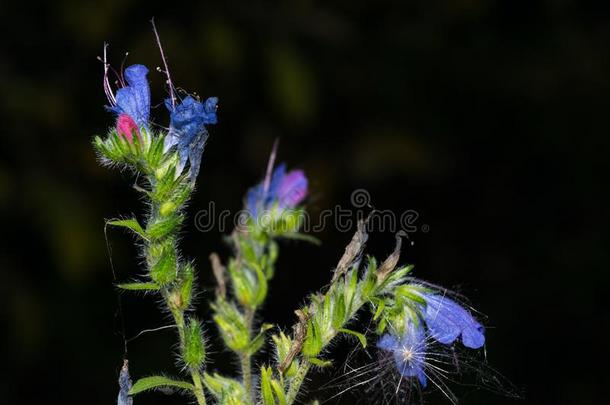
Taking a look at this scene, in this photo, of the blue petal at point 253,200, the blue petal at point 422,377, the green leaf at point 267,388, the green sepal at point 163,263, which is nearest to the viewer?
the green leaf at point 267,388

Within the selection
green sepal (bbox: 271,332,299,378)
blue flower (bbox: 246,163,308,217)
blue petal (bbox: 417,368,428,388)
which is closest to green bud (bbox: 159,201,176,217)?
green sepal (bbox: 271,332,299,378)

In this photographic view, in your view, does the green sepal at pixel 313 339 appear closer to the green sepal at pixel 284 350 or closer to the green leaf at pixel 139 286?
the green sepal at pixel 284 350

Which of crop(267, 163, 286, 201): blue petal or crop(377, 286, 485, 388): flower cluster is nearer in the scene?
crop(377, 286, 485, 388): flower cluster

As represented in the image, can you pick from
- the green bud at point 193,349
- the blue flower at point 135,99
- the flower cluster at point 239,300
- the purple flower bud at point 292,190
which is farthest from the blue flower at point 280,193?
the green bud at point 193,349

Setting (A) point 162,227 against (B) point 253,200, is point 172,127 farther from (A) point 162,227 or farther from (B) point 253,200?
(B) point 253,200

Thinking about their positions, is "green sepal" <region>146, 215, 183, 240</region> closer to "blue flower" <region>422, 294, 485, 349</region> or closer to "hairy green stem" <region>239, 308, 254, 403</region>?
"hairy green stem" <region>239, 308, 254, 403</region>

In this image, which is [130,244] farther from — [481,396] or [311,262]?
[481,396]

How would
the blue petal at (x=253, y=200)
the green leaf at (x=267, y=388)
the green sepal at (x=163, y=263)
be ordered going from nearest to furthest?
the green leaf at (x=267, y=388) → the green sepal at (x=163, y=263) → the blue petal at (x=253, y=200)
